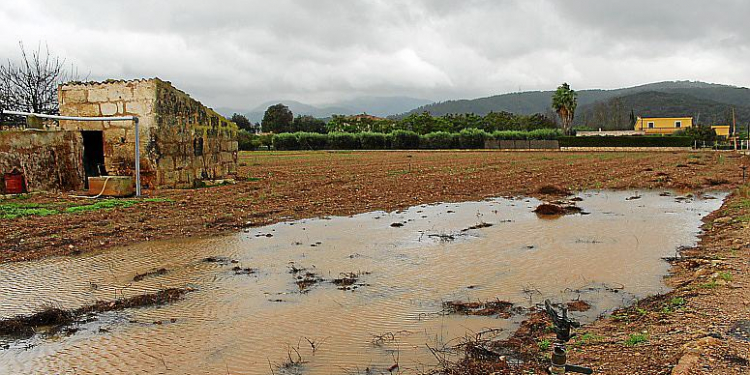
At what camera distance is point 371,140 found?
218ft

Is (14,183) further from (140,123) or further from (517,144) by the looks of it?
(517,144)

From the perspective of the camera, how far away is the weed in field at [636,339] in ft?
12.8

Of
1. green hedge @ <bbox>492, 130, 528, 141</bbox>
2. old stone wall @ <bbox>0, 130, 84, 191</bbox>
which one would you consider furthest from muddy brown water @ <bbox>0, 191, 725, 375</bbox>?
green hedge @ <bbox>492, 130, 528, 141</bbox>

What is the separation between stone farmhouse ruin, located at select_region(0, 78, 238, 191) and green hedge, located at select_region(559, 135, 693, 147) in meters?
51.2

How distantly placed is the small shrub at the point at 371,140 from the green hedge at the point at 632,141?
2192cm

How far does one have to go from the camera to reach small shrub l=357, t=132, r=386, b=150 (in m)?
66.3

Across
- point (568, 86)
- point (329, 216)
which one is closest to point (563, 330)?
point (329, 216)

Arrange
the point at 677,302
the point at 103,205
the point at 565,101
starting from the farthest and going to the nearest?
the point at 565,101, the point at 103,205, the point at 677,302

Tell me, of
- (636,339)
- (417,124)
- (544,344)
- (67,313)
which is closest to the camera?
(636,339)

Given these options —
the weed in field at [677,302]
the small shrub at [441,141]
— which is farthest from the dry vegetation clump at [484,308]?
the small shrub at [441,141]

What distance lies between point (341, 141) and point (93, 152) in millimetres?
49769

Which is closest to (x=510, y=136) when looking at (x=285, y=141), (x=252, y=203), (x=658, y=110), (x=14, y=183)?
(x=285, y=141)

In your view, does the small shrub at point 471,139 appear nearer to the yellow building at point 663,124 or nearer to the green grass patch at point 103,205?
the yellow building at point 663,124

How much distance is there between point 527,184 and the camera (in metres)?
18.5
